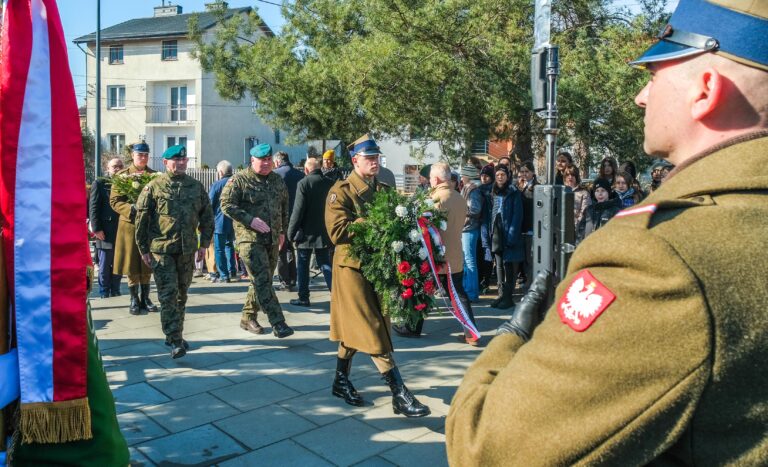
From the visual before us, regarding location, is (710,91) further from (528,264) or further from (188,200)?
(528,264)

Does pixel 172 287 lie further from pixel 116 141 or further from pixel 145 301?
pixel 116 141

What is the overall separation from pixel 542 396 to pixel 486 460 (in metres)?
0.16

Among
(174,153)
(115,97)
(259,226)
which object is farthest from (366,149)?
(115,97)

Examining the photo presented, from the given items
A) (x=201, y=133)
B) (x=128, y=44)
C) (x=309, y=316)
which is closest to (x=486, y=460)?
(x=309, y=316)

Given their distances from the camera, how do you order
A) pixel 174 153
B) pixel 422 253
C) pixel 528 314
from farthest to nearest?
1. pixel 174 153
2. pixel 422 253
3. pixel 528 314

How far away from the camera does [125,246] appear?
8.57 m

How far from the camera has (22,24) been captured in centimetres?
230

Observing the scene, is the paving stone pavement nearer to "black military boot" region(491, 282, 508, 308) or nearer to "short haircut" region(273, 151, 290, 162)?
"black military boot" region(491, 282, 508, 308)

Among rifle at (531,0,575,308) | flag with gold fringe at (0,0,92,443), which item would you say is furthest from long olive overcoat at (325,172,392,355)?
flag with gold fringe at (0,0,92,443)

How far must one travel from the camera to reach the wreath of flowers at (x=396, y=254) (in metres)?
4.92

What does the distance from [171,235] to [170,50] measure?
38.3 meters

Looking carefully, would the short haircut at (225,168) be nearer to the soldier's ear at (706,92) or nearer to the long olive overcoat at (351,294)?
the long olive overcoat at (351,294)

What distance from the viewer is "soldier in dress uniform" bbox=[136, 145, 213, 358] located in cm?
650

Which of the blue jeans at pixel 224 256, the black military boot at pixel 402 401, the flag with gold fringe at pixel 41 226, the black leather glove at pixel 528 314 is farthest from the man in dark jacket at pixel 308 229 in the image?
the black leather glove at pixel 528 314
